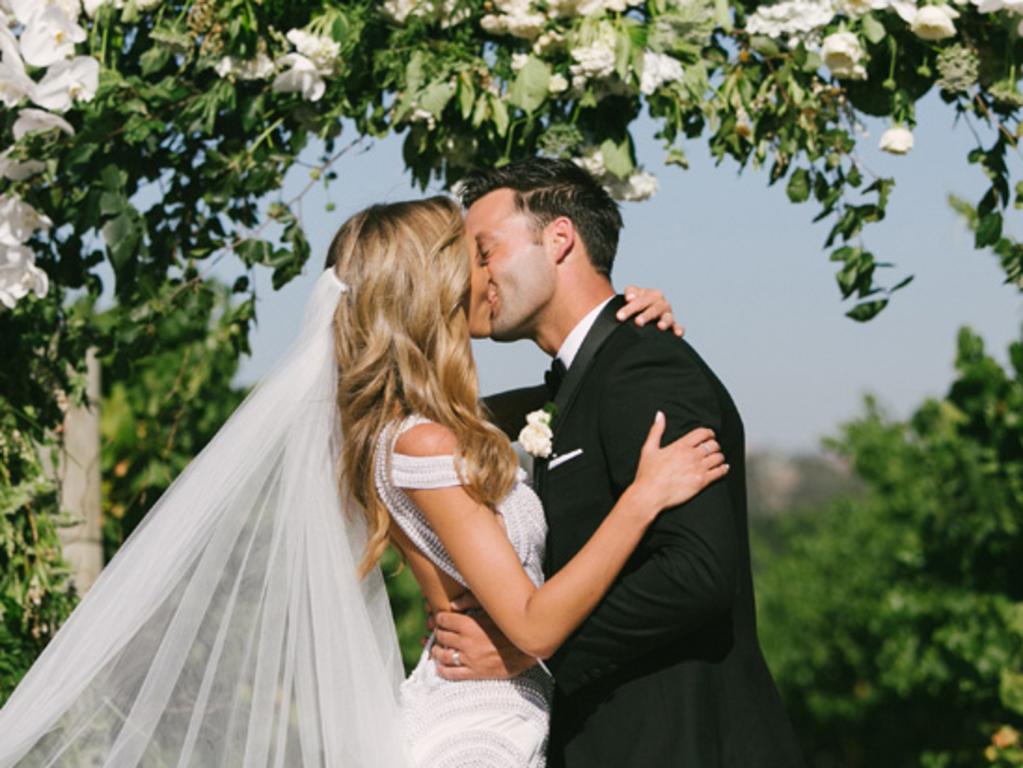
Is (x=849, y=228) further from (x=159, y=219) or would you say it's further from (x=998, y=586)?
(x=998, y=586)

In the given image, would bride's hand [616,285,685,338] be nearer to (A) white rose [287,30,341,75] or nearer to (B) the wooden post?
(A) white rose [287,30,341,75]

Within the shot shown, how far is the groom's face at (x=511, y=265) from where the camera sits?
10.6ft

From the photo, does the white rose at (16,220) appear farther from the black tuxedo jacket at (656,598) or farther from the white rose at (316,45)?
the black tuxedo jacket at (656,598)

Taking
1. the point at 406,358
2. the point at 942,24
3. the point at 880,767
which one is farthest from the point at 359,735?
the point at 880,767

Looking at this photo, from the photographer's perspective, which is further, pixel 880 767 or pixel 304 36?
pixel 880 767

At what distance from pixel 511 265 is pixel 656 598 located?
2.99 feet

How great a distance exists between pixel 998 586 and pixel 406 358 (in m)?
6.28

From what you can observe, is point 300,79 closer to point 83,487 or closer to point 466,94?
point 466,94

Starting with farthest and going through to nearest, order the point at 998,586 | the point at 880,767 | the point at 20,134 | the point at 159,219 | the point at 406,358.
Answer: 1. the point at 880,767
2. the point at 998,586
3. the point at 159,219
4. the point at 20,134
5. the point at 406,358

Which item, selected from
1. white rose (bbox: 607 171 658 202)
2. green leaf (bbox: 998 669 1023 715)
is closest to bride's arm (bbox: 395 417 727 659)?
white rose (bbox: 607 171 658 202)

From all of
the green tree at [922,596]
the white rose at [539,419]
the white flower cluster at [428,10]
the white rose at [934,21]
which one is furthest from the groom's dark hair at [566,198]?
the green tree at [922,596]

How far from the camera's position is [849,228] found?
3.46m

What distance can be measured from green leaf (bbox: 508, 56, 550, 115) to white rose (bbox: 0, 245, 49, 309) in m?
1.27

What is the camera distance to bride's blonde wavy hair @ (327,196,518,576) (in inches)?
119
